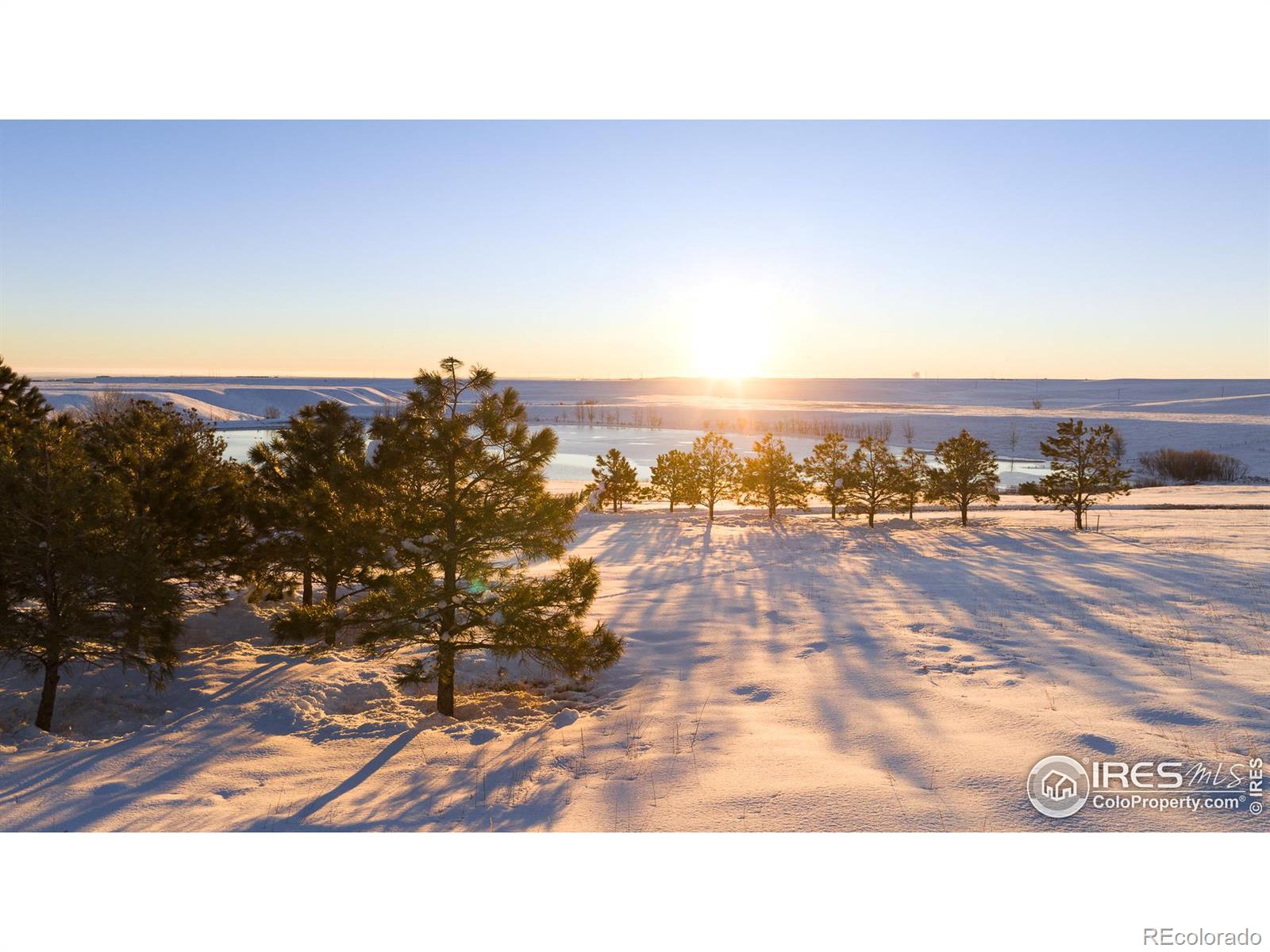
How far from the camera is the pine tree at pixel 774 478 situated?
41.4m

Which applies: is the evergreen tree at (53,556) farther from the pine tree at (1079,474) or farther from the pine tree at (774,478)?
the pine tree at (1079,474)

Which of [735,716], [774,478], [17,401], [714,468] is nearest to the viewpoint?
[735,716]

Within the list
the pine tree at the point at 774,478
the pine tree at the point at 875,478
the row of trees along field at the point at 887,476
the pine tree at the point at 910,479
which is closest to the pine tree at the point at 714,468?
the row of trees along field at the point at 887,476

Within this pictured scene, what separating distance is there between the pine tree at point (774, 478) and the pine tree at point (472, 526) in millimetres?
30766

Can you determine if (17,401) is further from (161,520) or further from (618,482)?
(618,482)

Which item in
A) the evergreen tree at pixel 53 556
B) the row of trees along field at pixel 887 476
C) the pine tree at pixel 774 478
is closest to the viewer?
the evergreen tree at pixel 53 556

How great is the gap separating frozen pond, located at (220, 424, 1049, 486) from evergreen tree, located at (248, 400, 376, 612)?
37.8m

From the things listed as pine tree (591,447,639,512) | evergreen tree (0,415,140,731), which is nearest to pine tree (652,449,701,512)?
pine tree (591,447,639,512)

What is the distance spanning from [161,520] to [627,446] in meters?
99.0

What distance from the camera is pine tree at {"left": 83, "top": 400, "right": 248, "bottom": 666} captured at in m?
12.5

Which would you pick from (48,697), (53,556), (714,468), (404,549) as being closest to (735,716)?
(404,549)

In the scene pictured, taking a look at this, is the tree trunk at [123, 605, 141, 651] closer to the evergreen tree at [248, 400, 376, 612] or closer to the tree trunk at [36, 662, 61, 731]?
the tree trunk at [36, 662, 61, 731]

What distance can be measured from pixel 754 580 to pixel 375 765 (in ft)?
50.1

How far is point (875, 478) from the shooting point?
3756 cm
